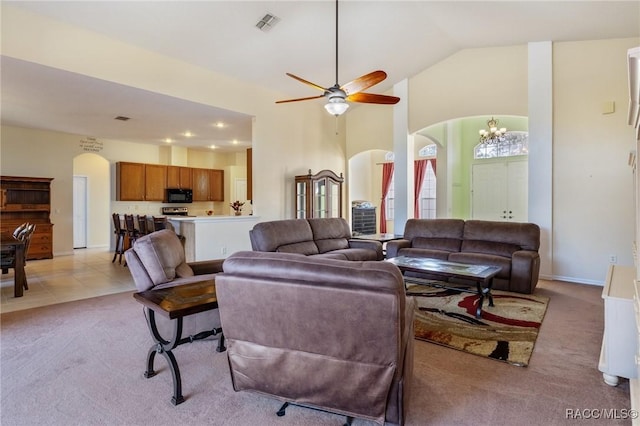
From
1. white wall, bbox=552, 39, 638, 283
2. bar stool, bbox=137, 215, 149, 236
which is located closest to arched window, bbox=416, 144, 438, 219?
white wall, bbox=552, 39, 638, 283

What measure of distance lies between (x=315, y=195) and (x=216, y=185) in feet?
16.1

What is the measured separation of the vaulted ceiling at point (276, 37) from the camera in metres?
3.84

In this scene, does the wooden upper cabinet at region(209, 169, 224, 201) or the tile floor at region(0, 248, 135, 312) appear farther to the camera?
the wooden upper cabinet at region(209, 169, 224, 201)

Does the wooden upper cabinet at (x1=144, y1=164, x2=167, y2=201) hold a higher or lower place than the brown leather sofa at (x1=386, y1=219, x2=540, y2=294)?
higher

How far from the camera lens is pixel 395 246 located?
5512 millimetres

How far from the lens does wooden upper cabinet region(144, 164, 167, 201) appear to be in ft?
29.2

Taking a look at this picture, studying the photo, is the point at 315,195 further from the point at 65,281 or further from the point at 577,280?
the point at 577,280

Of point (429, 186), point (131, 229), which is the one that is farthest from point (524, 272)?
point (131, 229)

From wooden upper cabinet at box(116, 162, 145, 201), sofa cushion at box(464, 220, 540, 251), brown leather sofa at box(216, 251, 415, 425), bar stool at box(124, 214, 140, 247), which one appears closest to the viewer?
brown leather sofa at box(216, 251, 415, 425)

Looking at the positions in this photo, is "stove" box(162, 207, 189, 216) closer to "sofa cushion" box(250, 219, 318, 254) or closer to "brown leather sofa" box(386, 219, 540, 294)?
"sofa cushion" box(250, 219, 318, 254)

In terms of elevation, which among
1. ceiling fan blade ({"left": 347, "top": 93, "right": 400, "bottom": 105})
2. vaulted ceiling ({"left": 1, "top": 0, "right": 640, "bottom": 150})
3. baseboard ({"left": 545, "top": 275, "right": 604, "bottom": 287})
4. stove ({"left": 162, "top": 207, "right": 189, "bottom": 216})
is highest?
vaulted ceiling ({"left": 1, "top": 0, "right": 640, "bottom": 150})

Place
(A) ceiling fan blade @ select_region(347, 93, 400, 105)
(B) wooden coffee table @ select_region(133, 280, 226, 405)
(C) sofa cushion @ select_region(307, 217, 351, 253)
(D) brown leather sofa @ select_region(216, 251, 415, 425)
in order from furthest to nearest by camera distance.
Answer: (C) sofa cushion @ select_region(307, 217, 351, 253) < (A) ceiling fan blade @ select_region(347, 93, 400, 105) < (B) wooden coffee table @ select_region(133, 280, 226, 405) < (D) brown leather sofa @ select_region(216, 251, 415, 425)

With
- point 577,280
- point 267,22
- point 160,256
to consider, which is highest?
point 267,22

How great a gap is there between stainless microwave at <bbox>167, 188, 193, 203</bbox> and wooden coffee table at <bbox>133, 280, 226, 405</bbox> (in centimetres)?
740
